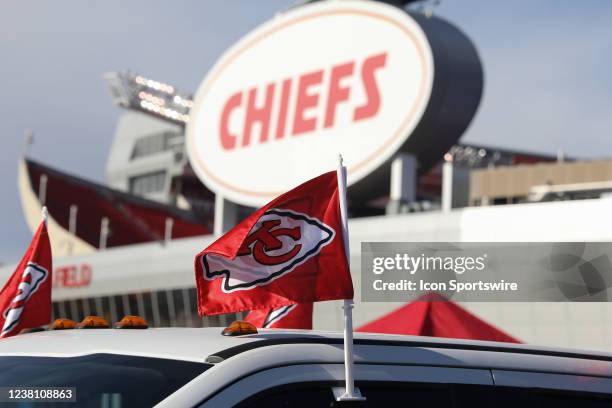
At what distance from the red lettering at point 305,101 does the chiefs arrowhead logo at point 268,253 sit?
33055mm

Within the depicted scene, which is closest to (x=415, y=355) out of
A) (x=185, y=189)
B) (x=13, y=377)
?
(x=13, y=377)

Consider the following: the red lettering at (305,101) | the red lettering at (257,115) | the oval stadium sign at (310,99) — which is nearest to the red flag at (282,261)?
the oval stadium sign at (310,99)

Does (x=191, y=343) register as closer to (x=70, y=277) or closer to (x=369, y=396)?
(x=369, y=396)

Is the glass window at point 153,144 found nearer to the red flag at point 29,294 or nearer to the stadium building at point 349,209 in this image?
the stadium building at point 349,209

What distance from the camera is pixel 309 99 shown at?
122ft

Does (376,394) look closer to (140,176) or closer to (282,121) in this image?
(282,121)

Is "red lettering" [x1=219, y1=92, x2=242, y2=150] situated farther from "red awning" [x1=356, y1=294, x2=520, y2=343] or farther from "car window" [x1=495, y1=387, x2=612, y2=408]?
"car window" [x1=495, y1=387, x2=612, y2=408]

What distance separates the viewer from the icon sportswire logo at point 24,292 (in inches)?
271

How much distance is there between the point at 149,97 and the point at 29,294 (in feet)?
225

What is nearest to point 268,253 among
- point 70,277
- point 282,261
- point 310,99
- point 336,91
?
point 282,261

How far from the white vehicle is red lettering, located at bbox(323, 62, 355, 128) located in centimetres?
3234

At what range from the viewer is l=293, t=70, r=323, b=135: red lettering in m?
37.0

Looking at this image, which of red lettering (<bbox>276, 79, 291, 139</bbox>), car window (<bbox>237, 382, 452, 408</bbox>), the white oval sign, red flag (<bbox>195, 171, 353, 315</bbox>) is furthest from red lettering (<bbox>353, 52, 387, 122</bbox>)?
car window (<bbox>237, 382, 452, 408</bbox>)

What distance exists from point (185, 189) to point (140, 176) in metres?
8.92
